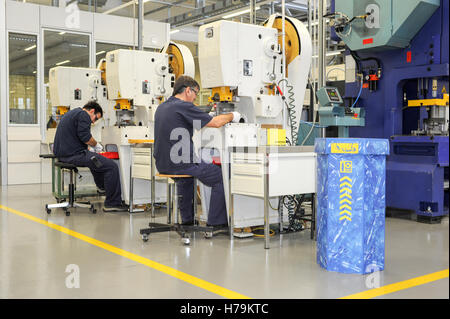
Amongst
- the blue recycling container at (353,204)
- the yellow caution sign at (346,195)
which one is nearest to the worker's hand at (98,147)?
the blue recycling container at (353,204)

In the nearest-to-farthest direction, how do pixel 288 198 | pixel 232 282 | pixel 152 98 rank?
pixel 232 282, pixel 288 198, pixel 152 98

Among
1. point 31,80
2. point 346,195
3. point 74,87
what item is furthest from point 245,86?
point 31,80

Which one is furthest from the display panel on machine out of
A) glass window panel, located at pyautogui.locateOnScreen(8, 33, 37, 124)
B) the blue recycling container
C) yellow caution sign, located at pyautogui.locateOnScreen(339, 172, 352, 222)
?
glass window panel, located at pyautogui.locateOnScreen(8, 33, 37, 124)

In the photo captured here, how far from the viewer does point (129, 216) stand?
17.2ft


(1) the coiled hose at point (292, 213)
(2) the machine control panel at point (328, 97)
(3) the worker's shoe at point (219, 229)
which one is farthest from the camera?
(2) the machine control panel at point (328, 97)

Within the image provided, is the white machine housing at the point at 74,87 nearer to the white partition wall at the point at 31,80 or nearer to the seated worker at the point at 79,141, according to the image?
the seated worker at the point at 79,141

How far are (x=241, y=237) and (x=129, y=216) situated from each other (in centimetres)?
168

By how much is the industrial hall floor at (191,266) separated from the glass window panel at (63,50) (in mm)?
4976

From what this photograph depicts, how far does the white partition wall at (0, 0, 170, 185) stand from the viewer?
27.2 feet

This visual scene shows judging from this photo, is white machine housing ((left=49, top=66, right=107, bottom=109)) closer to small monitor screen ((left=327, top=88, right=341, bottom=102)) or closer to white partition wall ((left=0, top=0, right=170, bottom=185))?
white partition wall ((left=0, top=0, right=170, bottom=185))

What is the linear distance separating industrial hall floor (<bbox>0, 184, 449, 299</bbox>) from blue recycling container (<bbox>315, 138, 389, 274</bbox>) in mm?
106

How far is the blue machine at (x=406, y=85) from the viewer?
4727 millimetres
